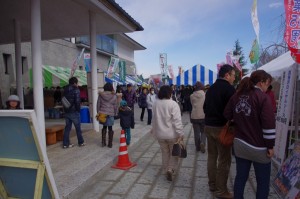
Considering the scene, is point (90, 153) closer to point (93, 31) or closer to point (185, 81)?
point (93, 31)

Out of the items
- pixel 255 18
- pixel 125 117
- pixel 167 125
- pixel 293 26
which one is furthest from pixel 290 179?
pixel 255 18

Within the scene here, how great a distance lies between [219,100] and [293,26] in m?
1.97

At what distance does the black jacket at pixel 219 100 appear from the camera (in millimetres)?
3932

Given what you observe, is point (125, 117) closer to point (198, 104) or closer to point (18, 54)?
point (198, 104)

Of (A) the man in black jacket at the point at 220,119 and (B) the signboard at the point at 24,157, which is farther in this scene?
(A) the man in black jacket at the point at 220,119

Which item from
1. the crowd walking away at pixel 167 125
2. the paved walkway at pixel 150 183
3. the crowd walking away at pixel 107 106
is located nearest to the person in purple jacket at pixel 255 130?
the paved walkway at pixel 150 183

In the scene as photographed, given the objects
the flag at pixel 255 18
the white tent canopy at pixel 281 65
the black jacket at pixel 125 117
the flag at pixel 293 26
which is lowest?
the black jacket at pixel 125 117

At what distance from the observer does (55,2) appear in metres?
7.61

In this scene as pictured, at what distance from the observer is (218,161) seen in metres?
4.10

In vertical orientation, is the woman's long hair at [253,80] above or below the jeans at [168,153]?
above

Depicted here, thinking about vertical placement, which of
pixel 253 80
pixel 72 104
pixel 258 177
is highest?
pixel 253 80

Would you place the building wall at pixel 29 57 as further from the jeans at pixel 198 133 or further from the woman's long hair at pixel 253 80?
the woman's long hair at pixel 253 80

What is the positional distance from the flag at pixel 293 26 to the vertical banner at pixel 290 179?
1.66m

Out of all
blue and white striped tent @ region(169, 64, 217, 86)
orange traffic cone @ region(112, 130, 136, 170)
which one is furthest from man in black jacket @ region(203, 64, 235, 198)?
blue and white striped tent @ region(169, 64, 217, 86)
